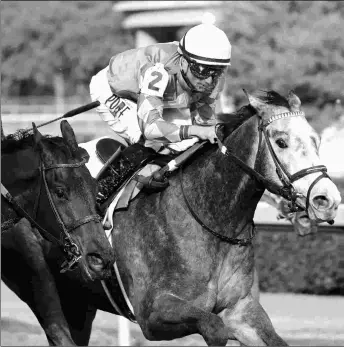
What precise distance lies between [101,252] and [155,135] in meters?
0.82

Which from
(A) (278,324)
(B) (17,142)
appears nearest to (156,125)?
(B) (17,142)

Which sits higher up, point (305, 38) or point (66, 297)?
point (66, 297)

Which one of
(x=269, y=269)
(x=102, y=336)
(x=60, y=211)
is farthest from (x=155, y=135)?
(x=269, y=269)

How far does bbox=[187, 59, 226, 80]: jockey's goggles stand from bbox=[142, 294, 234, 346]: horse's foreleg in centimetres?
113

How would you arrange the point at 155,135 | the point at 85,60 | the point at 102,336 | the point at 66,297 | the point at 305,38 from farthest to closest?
the point at 85,60 < the point at 305,38 < the point at 102,336 < the point at 66,297 < the point at 155,135

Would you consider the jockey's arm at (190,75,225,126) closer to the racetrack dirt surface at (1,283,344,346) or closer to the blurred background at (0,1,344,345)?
→ the blurred background at (0,1,344,345)

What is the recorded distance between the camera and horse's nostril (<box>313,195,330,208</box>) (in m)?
4.92

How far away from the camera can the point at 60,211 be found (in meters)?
4.89

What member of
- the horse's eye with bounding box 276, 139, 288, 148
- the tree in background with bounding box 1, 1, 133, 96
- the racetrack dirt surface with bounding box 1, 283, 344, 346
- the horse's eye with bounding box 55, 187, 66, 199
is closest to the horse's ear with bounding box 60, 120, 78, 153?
the horse's eye with bounding box 55, 187, 66, 199

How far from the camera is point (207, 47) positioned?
5.35 meters

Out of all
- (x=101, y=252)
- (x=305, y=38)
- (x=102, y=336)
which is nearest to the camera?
(x=101, y=252)

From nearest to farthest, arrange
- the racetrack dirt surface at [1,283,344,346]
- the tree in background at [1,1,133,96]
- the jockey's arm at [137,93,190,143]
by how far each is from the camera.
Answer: the jockey's arm at [137,93,190,143]
the racetrack dirt surface at [1,283,344,346]
the tree in background at [1,1,133,96]

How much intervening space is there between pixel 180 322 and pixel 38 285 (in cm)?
86

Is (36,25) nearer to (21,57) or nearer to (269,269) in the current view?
(21,57)
